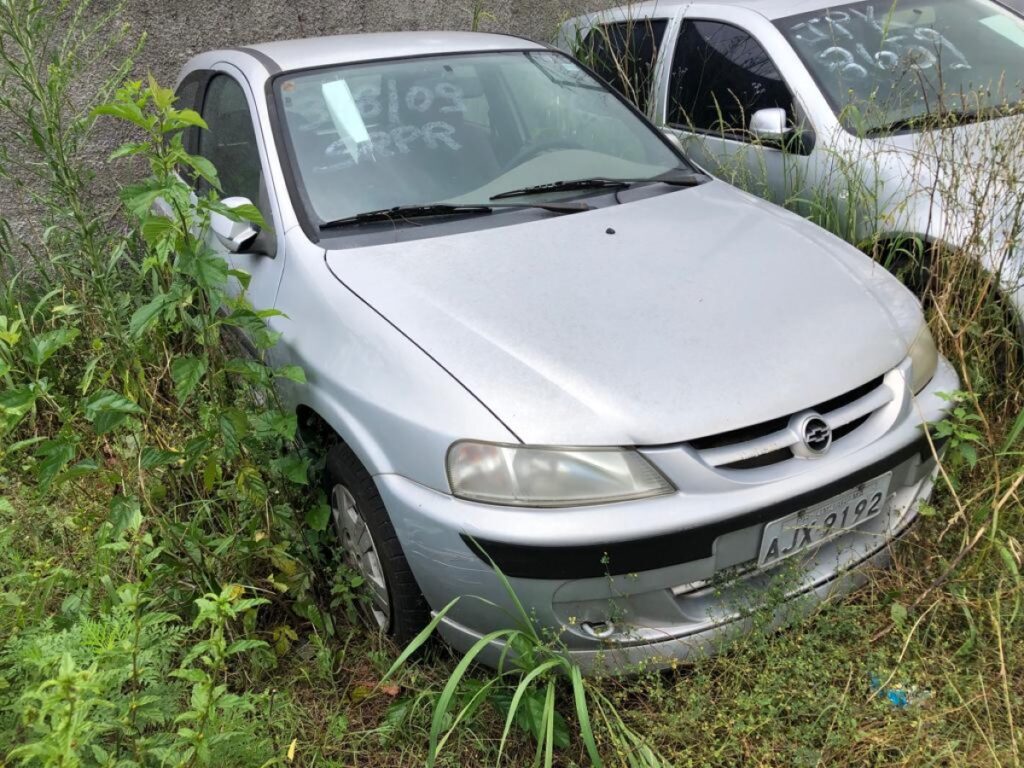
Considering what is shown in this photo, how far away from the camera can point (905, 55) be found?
11.4ft

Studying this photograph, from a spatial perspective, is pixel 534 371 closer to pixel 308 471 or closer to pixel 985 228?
pixel 308 471

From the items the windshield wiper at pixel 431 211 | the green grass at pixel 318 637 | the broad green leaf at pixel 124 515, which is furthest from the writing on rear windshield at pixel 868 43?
the broad green leaf at pixel 124 515

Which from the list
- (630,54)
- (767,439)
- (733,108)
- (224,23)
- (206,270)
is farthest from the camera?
(224,23)

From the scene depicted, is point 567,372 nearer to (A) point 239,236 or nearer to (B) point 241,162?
(A) point 239,236

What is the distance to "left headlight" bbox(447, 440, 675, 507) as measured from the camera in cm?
180

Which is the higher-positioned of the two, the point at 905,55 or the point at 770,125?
the point at 905,55

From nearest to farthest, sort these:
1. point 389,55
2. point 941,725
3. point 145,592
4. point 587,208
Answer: point 941,725
point 145,592
point 587,208
point 389,55

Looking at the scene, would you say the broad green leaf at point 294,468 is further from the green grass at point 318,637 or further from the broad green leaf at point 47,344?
the broad green leaf at point 47,344

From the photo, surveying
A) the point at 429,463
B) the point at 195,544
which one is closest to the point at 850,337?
the point at 429,463

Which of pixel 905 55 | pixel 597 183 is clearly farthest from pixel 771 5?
pixel 597 183

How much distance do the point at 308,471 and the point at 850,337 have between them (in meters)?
1.44

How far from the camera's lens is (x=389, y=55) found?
9.71 ft

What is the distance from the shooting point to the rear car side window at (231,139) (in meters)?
2.77

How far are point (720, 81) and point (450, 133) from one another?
5.38 ft
